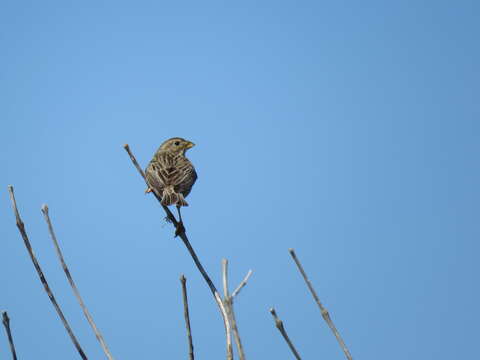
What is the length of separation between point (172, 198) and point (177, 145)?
3.81 meters

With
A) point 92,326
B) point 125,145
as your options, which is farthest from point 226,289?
point 125,145

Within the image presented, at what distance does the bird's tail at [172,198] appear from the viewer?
7.74m

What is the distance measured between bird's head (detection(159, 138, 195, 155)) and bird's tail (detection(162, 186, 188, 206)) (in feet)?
11.1

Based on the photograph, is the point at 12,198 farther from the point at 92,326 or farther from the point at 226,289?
the point at 226,289

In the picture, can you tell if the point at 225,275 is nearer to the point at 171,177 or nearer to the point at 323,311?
the point at 323,311

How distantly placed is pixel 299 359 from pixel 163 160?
754cm

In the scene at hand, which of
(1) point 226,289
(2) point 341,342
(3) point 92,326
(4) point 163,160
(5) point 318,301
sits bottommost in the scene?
(2) point 341,342

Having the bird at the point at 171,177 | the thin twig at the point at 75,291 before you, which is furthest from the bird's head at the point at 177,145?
the thin twig at the point at 75,291

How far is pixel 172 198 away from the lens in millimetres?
7848

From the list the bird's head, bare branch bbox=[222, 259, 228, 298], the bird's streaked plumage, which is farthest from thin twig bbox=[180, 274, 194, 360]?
the bird's head

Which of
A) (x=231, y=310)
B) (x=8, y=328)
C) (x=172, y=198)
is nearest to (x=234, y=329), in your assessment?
(x=231, y=310)

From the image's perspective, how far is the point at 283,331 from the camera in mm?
2471

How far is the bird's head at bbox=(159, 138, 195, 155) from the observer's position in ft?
37.6

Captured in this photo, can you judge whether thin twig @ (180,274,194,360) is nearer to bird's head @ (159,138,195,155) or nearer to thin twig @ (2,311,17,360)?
thin twig @ (2,311,17,360)
